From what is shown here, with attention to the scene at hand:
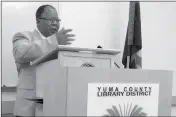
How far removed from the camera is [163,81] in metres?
1.17

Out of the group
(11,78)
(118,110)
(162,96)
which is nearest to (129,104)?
(118,110)

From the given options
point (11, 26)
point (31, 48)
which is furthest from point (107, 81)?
point (11, 26)

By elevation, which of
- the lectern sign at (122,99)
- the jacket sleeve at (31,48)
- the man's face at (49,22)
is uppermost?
the man's face at (49,22)

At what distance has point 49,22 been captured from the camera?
193cm

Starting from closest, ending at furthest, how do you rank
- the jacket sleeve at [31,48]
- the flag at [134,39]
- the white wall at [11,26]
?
the jacket sleeve at [31,48] → the flag at [134,39] → the white wall at [11,26]

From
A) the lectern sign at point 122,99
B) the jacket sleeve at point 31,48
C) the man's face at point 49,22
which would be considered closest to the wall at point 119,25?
the man's face at point 49,22

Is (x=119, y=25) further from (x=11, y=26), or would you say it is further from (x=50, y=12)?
(x=50, y=12)

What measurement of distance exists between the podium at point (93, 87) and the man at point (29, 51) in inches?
8.6

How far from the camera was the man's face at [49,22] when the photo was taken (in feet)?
6.27

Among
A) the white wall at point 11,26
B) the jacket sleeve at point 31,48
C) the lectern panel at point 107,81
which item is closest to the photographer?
the lectern panel at point 107,81

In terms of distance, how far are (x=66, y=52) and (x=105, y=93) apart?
26 centimetres

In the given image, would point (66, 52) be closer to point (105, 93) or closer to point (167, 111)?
point (105, 93)

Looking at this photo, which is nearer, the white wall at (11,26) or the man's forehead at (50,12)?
the man's forehead at (50,12)

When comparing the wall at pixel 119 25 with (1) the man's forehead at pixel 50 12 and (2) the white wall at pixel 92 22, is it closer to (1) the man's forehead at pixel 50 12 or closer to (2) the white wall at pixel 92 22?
(2) the white wall at pixel 92 22
